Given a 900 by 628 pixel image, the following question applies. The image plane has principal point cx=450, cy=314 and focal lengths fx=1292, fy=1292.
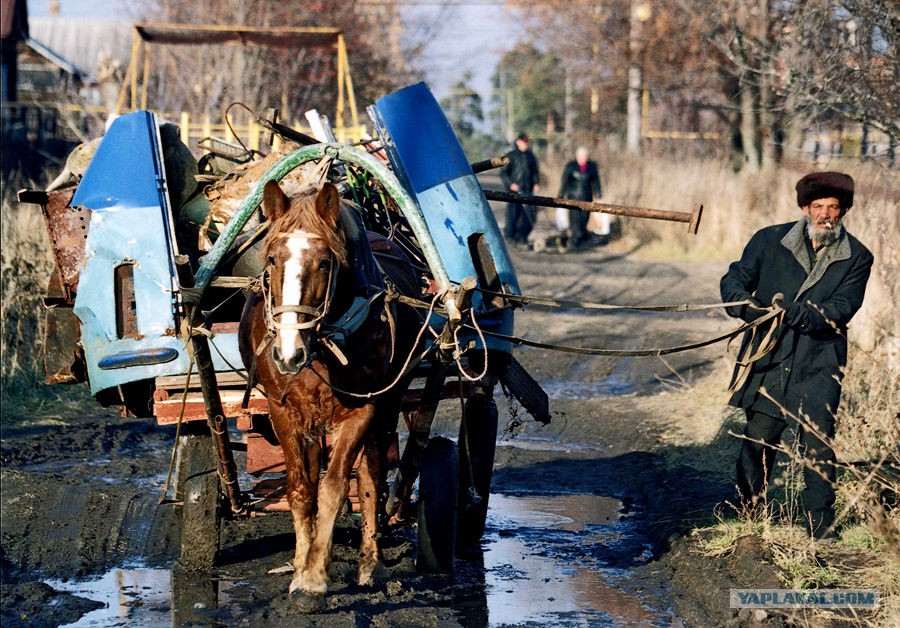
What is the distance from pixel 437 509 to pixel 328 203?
1.82 meters

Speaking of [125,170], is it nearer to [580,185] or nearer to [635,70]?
[580,185]

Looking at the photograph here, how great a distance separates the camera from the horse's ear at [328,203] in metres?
5.36

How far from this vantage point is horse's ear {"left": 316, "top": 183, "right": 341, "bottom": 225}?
17.6 ft

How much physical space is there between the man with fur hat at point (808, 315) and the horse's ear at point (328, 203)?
2.31 m

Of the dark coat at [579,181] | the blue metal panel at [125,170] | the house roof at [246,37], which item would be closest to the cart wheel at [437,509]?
the blue metal panel at [125,170]

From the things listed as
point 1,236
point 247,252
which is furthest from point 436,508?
point 1,236

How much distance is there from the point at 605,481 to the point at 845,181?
11.1 ft

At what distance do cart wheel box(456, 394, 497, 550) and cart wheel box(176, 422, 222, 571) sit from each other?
1.37 meters

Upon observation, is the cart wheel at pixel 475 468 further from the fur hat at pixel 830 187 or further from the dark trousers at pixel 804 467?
the fur hat at pixel 830 187

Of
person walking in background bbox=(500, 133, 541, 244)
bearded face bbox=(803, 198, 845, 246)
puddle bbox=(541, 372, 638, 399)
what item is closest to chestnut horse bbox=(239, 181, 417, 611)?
bearded face bbox=(803, 198, 845, 246)

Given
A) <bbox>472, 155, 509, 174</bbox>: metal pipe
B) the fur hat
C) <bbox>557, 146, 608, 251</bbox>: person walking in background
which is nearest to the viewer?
the fur hat

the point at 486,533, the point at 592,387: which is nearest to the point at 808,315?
the point at 486,533

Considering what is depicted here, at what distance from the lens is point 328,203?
5.38 meters

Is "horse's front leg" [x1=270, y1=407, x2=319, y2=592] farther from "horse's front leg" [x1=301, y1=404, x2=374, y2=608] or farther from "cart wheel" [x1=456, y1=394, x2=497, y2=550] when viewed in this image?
"cart wheel" [x1=456, y1=394, x2=497, y2=550]
